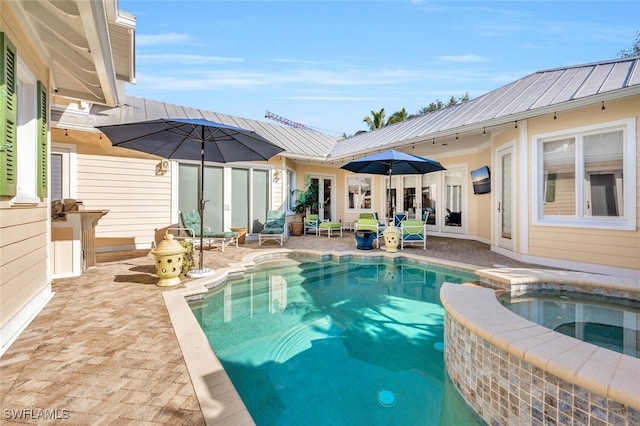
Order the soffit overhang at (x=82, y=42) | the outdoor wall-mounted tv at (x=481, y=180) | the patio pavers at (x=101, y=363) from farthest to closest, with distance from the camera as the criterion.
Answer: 1. the outdoor wall-mounted tv at (x=481, y=180)
2. the soffit overhang at (x=82, y=42)
3. the patio pavers at (x=101, y=363)

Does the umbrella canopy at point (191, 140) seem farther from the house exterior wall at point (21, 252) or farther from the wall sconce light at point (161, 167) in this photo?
the wall sconce light at point (161, 167)

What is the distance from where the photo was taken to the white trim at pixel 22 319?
2548mm

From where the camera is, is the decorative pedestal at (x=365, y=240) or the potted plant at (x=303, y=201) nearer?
the decorative pedestal at (x=365, y=240)

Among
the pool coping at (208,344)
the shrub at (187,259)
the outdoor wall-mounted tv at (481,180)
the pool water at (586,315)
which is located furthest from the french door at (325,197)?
the pool water at (586,315)

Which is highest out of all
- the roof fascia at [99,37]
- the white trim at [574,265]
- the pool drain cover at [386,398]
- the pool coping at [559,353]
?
the roof fascia at [99,37]

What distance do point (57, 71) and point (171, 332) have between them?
4.35 meters

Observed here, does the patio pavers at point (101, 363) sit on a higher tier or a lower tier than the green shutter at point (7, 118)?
lower

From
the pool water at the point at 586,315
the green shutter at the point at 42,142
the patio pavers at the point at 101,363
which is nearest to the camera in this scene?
the patio pavers at the point at 101,363

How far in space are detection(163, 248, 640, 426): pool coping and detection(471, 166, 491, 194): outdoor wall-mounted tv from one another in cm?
381

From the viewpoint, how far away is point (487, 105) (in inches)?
304

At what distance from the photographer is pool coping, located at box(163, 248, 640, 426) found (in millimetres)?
1803

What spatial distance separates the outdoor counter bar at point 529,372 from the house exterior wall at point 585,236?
435cm

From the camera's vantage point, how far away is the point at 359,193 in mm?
13172

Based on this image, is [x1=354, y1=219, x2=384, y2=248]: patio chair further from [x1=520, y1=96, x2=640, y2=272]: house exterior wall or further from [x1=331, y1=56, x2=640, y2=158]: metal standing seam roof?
[x1=520, y1=96, x2=640, y2=272]: house exterior wall
